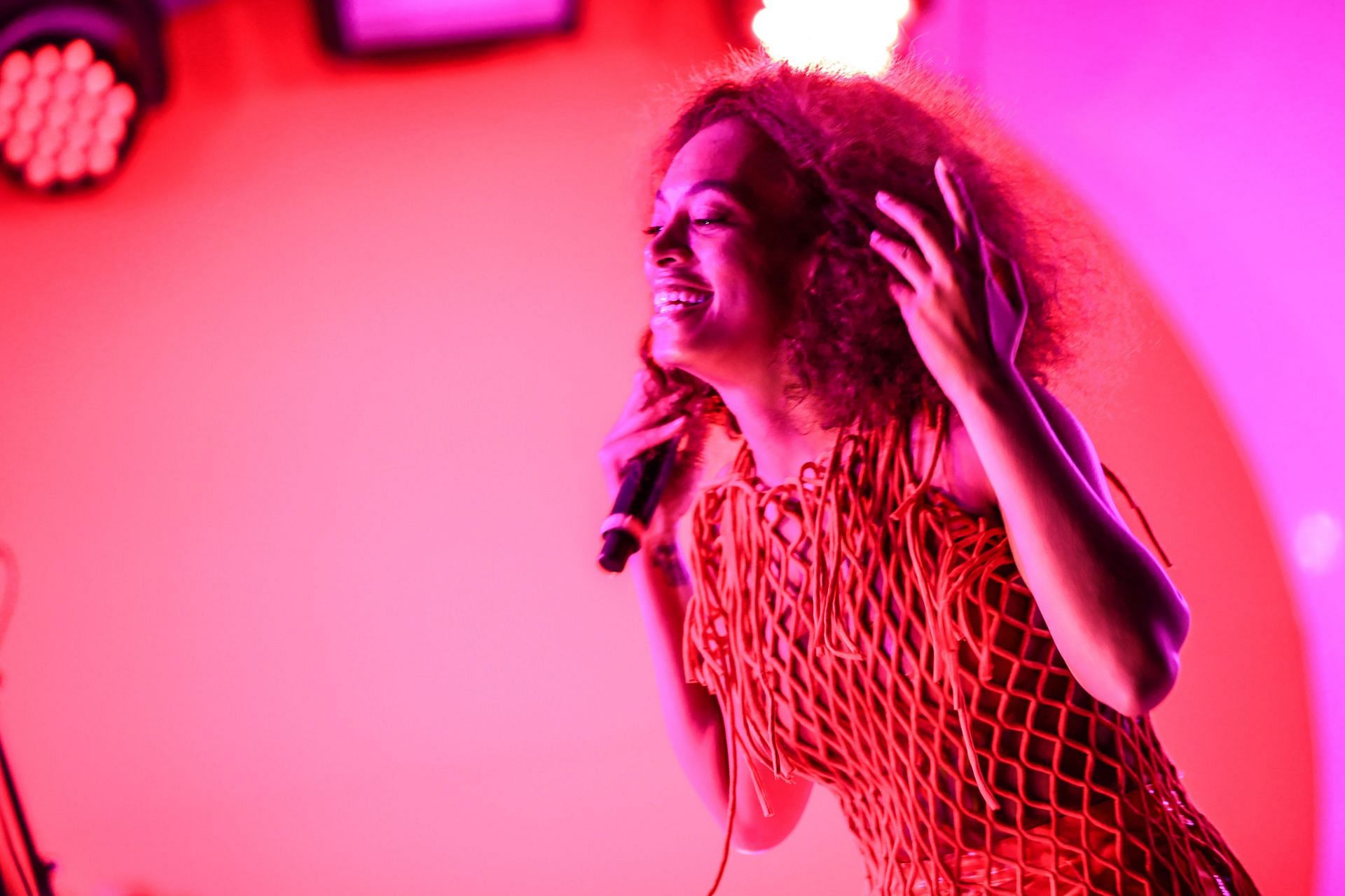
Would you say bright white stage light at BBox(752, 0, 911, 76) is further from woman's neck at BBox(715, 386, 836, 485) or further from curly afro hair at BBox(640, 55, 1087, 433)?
woman's neck at BBox(715, 386, 836, 485)

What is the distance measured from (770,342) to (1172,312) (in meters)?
0.98

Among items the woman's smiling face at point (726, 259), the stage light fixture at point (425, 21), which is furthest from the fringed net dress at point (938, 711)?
the stage light fixture at point (425, 21)

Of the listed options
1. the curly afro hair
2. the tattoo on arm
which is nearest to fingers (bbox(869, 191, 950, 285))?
the curly afro hair

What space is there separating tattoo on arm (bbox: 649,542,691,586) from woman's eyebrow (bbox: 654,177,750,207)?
1.32ft

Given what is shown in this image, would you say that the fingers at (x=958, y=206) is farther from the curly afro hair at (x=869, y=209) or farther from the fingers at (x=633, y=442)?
the fingers at (x=633, y=442)

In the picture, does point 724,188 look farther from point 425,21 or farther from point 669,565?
point 425,21

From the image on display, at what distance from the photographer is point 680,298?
1061 mm

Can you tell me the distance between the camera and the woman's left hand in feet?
2.65

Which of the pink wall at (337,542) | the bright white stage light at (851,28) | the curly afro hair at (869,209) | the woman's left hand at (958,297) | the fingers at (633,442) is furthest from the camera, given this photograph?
the pink wall at (337,542)

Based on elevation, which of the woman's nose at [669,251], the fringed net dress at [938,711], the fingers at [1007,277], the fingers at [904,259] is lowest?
the fringed net dress at [938,711]

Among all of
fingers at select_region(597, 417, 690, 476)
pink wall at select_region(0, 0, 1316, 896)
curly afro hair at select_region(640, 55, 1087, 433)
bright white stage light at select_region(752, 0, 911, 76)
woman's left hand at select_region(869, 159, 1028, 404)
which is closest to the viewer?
woman's left hand at select_region(869, 159, 1028, 404)

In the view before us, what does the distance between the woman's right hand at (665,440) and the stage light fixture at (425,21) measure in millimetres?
988

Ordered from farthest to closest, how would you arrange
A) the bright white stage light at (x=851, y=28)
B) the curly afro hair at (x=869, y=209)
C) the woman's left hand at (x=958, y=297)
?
the bright white stage light at (x=851, y=28), the curly afro hair at (x=869, y=209), the woman's left hand at (x=958, y=297)

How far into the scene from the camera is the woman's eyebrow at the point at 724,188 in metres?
1.05
